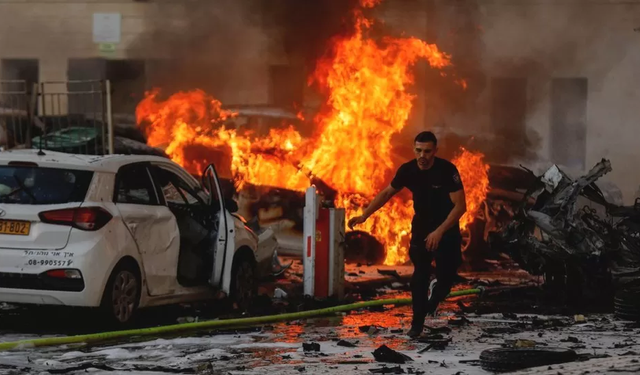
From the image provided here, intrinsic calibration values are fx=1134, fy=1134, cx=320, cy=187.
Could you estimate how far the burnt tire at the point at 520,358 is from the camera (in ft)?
24.5

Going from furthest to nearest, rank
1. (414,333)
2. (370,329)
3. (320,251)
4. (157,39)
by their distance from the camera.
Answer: (157,39) → (320,251) → (370,329) → (414,333)

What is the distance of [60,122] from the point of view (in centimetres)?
1919

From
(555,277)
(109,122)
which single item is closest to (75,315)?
(555,277)

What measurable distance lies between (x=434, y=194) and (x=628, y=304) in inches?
98.4

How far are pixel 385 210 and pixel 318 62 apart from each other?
149 inches

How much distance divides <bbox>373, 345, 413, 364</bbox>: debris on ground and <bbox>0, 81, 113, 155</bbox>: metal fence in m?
10.4

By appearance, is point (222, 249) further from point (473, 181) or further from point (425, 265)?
point (473, 181)

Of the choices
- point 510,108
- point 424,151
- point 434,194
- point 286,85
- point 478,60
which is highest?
point 478,60

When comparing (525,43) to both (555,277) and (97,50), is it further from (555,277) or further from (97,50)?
(555,277)

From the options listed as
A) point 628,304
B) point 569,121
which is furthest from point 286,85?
point 628,304

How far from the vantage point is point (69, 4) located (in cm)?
2397

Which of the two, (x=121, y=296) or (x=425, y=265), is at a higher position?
(x=425, y=265)

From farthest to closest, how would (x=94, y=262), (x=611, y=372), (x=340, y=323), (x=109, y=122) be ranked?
(x=109, y=122) → (x=340, y=323) → (x=94, y=262) → (x=611, y=372)

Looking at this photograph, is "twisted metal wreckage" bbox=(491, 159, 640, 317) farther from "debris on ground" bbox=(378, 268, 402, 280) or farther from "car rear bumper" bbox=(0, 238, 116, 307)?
"car rear bumper" bbox=(0, 238, 116, 307)
